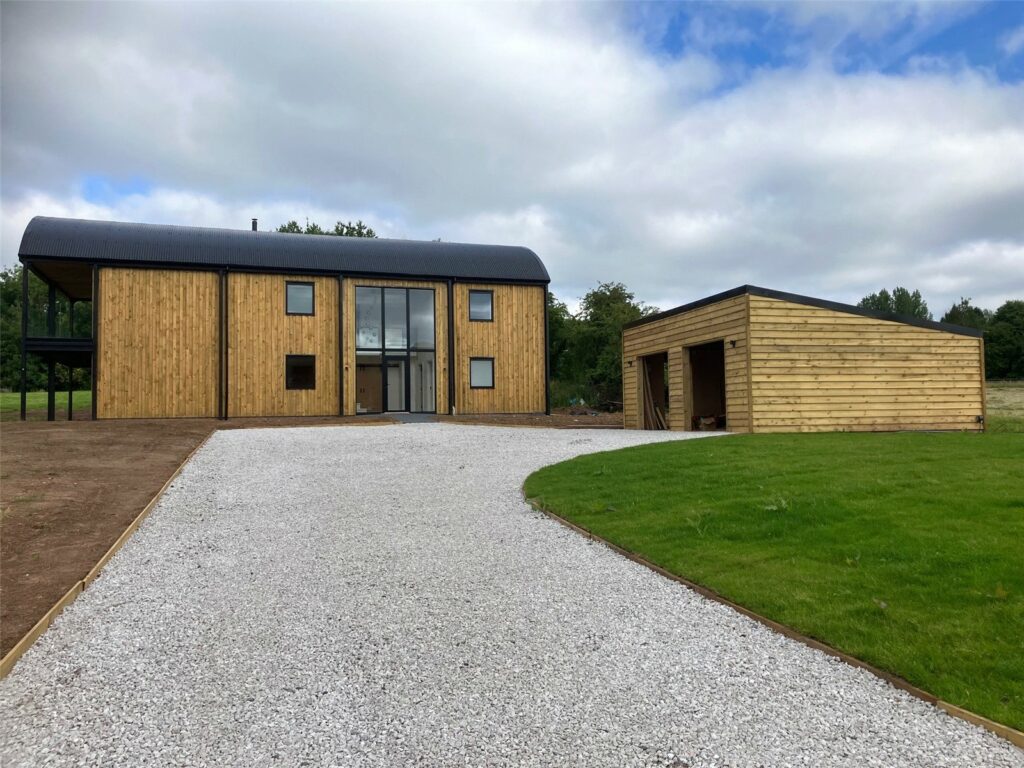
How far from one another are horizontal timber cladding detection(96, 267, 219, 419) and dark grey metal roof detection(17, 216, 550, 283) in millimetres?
658

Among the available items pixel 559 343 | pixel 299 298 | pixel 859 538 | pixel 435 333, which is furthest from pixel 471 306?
pixel 859 538

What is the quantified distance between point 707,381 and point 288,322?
44.8 feet

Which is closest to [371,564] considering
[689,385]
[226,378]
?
[689,385]

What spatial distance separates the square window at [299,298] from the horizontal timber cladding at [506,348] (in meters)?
5.00

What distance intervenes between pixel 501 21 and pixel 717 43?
156 inches

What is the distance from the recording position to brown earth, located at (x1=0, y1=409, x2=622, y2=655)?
213 inches

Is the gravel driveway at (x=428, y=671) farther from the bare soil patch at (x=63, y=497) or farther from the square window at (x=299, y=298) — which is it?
the square window at (x=299, y=298)

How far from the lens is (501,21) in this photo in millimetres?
9977

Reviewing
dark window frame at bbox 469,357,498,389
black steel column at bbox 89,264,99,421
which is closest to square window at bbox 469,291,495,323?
dark window frame at bbox 469,357,498,389

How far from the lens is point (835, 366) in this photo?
15.8 metres

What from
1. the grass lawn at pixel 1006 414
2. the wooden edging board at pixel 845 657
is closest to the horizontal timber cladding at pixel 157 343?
the wooden edging board at pixel 845 657

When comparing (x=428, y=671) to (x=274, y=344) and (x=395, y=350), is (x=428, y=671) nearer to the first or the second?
(x=274, y=344)

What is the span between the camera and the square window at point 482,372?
939 inches

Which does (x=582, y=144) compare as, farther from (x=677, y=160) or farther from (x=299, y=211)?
(x=299, y=211)
